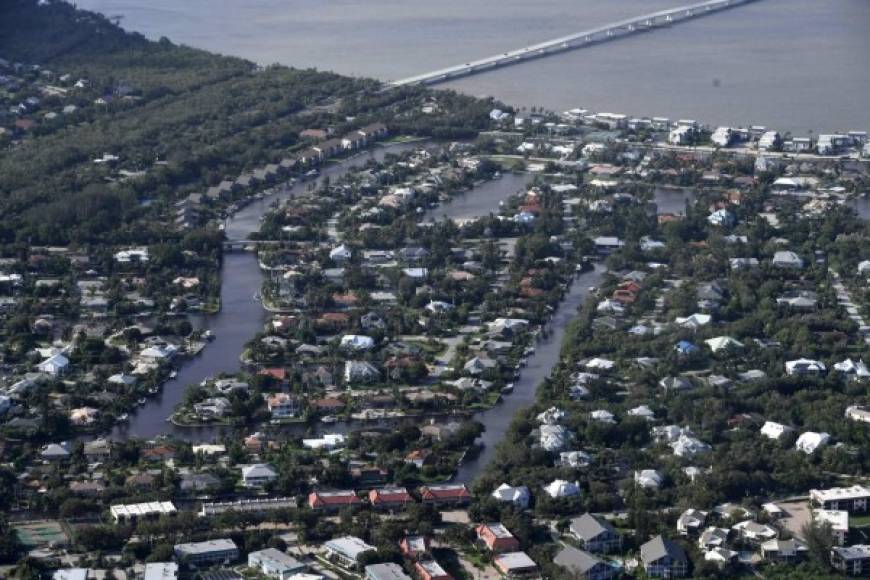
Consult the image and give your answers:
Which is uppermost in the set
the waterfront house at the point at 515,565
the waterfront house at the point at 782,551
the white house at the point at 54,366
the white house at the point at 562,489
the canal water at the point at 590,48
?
the canal water at the point at 590,48

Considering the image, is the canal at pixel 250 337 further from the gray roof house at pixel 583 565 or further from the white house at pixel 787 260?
the gray roof house at pixel 583 565

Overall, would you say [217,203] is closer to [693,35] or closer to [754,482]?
[754,482]

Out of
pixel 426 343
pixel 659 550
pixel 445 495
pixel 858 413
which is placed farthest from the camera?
pixel 426 343

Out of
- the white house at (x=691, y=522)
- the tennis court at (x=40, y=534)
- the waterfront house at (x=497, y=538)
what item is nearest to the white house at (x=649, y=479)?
the white house at (x=691, y=522)

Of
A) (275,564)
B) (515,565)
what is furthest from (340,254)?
(515,565)

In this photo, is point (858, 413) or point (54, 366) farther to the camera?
point (54, 366)

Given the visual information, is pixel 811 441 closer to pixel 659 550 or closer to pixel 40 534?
pixel 659 550

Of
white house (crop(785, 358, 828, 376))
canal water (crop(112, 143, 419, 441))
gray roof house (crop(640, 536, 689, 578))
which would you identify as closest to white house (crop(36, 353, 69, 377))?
canal water (crop(112, 143, 419, 441))
